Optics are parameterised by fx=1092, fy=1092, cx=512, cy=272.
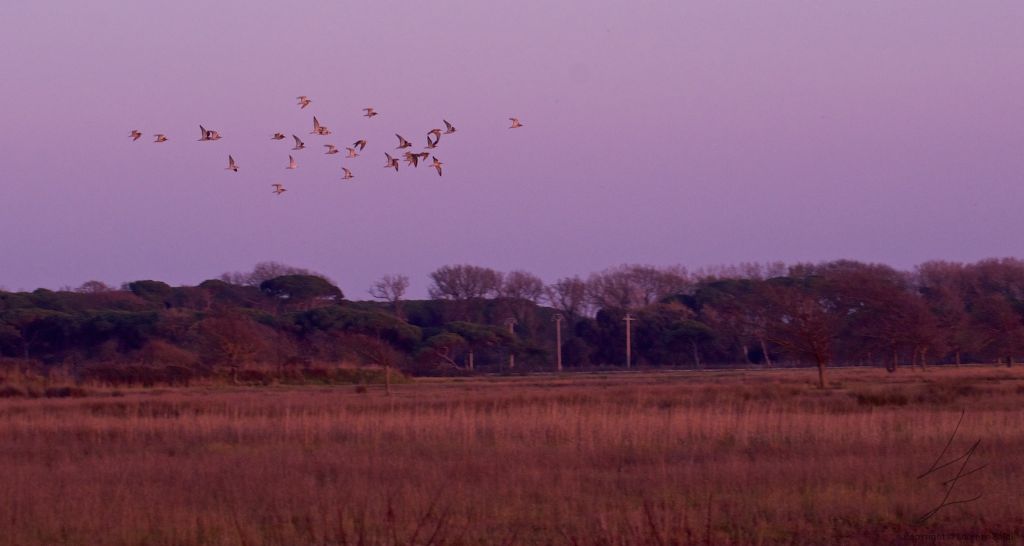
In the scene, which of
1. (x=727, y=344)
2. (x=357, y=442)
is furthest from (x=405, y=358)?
(x=357, y=442)

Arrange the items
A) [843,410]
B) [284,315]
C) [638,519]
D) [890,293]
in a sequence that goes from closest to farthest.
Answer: [638,519]
[843,410]
[890,293]
[284,315]

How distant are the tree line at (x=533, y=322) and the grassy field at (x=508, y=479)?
58.9 feet

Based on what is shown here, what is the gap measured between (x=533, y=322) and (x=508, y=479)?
288 ft

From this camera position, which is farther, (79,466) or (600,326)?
(600,326)

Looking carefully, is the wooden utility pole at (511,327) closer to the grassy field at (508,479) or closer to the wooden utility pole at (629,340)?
the wooden utility pole at (629,340)

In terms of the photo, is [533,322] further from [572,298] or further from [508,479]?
[508,479]

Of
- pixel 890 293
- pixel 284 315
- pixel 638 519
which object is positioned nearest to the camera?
pixel 638 519

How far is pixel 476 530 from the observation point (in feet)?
35.4

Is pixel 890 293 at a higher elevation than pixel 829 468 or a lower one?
higher

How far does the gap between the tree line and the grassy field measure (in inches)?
706

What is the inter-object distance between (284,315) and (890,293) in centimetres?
4803

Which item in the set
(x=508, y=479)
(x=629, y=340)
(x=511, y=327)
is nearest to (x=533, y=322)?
(x=511, y=327)

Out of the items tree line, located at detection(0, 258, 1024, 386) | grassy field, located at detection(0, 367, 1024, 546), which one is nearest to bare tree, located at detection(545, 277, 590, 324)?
tree line, located at detection(0, 258, 1024, 386)

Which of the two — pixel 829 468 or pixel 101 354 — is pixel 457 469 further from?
pixel 101 354
